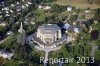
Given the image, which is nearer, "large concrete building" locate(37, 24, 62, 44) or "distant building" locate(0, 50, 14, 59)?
"distant building" locate(0, 50, 14, 59)

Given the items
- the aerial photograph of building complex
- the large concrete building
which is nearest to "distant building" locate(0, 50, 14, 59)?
the aerial photograph of building complex

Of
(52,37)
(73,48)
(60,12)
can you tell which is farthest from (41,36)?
(60,12)

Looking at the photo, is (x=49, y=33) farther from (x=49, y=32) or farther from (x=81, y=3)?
(x=81, y=3)

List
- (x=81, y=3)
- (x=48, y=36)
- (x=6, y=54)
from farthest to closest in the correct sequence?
(x=81, y=3)
(x=48, y=36)
(x=6, y=54)

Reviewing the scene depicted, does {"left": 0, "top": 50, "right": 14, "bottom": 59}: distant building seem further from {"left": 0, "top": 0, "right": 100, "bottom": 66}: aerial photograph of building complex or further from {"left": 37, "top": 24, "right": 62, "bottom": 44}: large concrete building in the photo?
{"left": 37, "top": 24, "right": 62, "bottom": 44}: large concrete building

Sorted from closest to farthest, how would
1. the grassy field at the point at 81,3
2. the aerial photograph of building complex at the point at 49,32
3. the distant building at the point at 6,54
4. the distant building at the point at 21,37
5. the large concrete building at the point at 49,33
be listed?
the aerial photograph of building complex at the point at 49,32
the distant building at the point at 6,54
the distant building at the point at 21,37
the large concrete building at the point at 49,33
the grassy field at the point at 81,3

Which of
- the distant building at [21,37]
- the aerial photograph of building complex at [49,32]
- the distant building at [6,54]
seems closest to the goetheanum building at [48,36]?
the aerial photograph of building complex at [49,32]

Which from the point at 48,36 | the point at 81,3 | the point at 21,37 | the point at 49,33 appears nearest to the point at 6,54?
the point at 21,37

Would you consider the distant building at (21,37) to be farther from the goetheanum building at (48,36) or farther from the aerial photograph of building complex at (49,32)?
the goetheanum building at (48,36)
